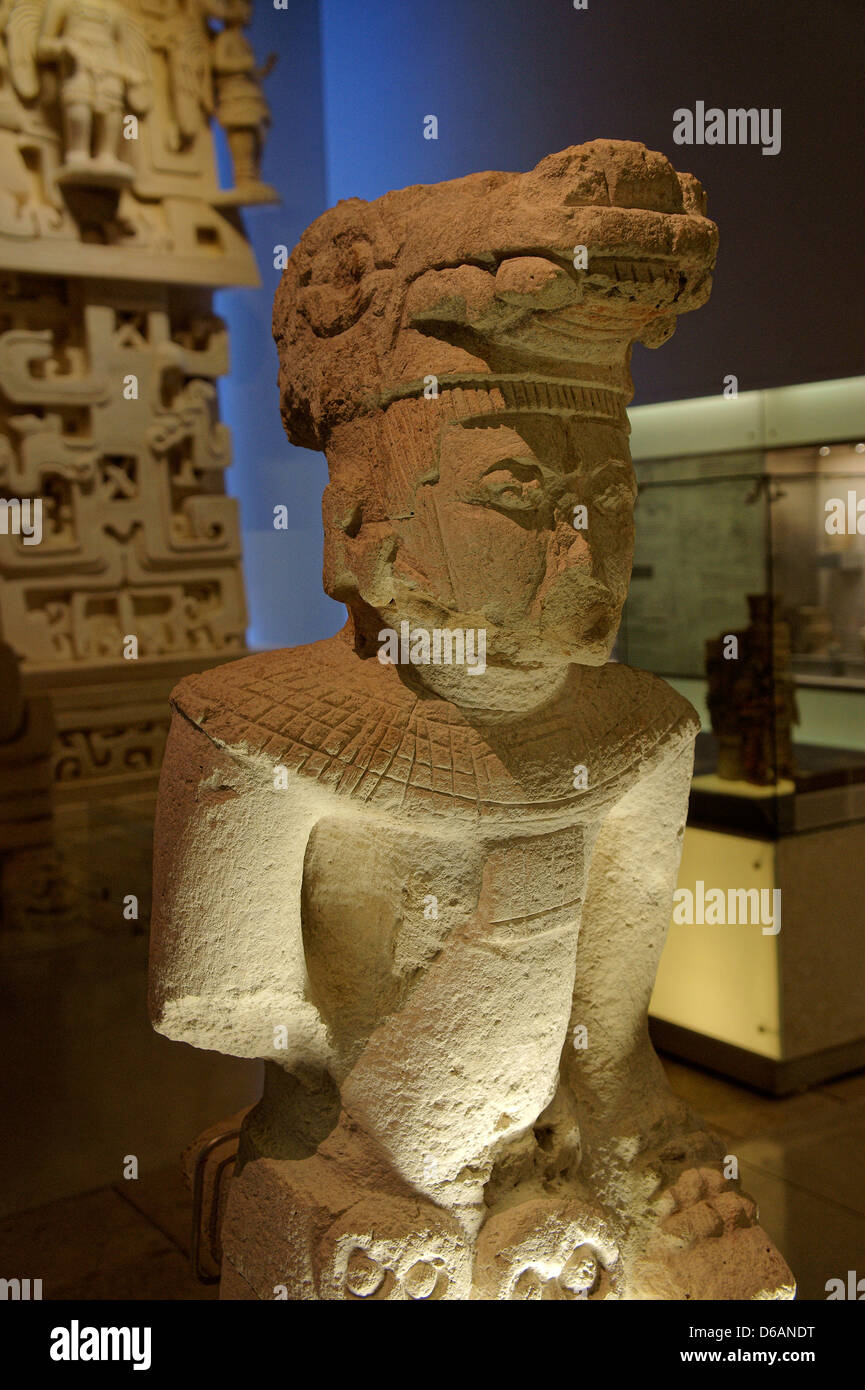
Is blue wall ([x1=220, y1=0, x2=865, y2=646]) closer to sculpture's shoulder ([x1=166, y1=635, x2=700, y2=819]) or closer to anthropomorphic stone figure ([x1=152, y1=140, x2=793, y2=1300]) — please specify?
anthropomorphic stone figure ([x1=152, y1=140, x2=793, y2=1300])

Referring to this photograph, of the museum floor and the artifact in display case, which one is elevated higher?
the artifact in display case

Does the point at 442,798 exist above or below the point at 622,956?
above

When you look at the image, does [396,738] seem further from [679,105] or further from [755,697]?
[755,697]

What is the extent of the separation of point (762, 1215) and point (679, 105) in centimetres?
249

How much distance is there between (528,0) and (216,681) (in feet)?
5.63

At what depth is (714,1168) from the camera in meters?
1.87

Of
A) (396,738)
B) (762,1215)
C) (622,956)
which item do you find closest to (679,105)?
(396,738)

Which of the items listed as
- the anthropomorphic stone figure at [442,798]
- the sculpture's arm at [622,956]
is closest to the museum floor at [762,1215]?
the anthropomorphic stone figure at [442,798]

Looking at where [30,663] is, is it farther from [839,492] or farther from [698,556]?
[839,492]

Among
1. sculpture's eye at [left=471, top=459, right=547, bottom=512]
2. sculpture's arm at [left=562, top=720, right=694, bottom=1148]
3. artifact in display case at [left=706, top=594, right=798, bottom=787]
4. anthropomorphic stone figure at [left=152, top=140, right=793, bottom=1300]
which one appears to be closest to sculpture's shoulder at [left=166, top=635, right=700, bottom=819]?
anthropomorphic stone figure at [left=152, top=140, right=793, bottom=1300]

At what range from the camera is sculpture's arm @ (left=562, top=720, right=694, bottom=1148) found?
1.88 meters

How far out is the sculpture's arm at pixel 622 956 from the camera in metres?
1.88

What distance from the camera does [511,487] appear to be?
1.48 m

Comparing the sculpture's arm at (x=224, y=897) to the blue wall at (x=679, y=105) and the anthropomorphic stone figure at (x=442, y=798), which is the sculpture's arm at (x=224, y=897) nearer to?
the anthropomorphic stone figure at (x=442, y=798)
